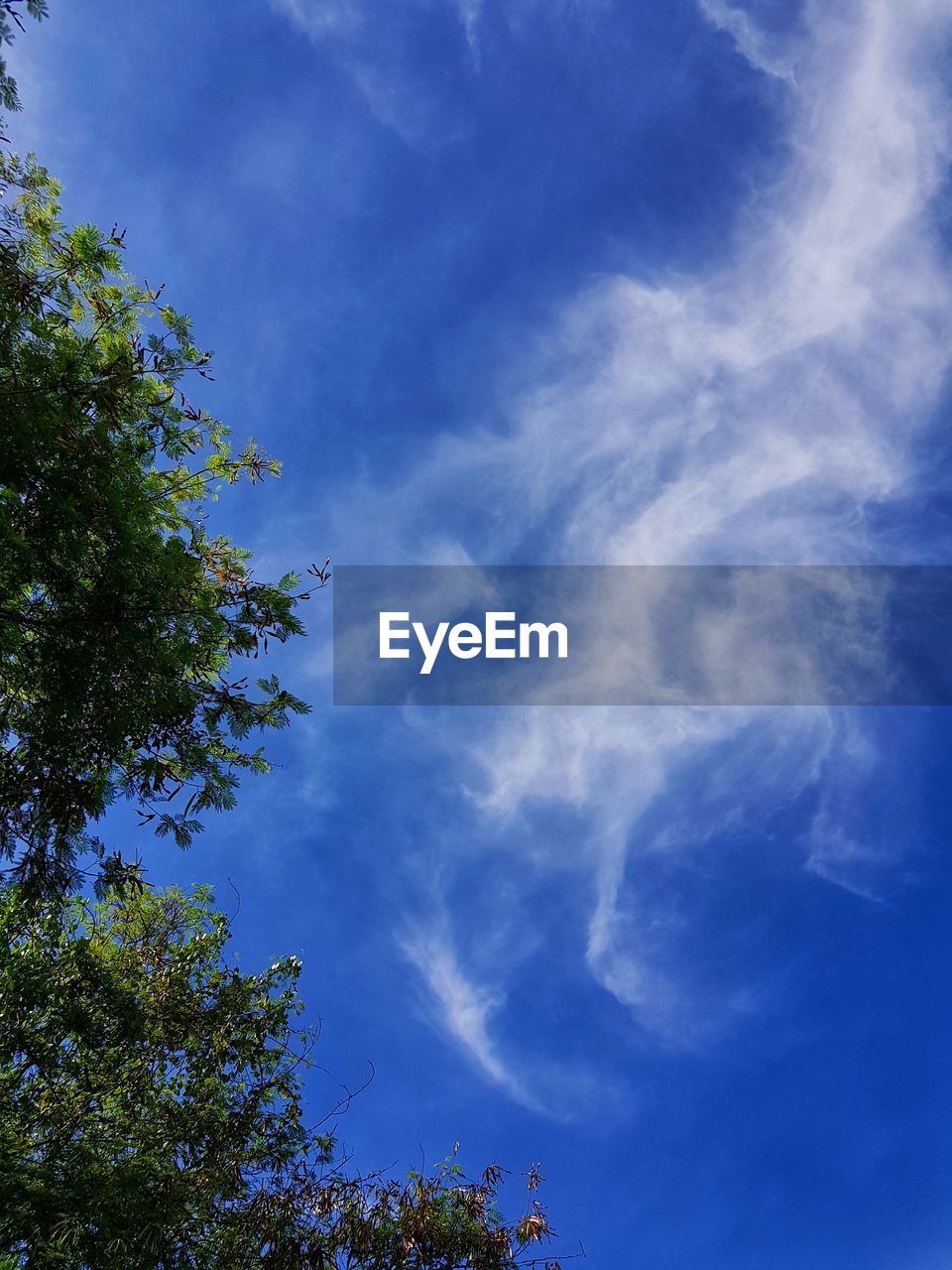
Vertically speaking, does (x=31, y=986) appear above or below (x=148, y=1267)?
above

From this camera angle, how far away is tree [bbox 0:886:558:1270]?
792cm

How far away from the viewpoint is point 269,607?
7.36m

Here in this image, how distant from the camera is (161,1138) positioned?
A: 9.41m

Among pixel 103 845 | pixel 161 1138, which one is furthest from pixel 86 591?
pixel 161 1138

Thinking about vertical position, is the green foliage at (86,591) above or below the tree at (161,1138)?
above

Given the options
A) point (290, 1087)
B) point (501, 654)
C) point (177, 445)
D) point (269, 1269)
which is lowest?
point (269, 1269)

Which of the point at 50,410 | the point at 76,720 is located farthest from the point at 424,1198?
the point at 50,410

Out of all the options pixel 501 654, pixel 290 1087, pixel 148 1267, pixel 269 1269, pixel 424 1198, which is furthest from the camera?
pixel 501 654

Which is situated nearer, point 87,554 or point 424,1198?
point 87,554

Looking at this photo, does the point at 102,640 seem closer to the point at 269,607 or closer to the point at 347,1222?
the point at 269,607

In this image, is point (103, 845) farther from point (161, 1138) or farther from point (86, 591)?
point (161, 1138)

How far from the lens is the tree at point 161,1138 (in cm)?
792

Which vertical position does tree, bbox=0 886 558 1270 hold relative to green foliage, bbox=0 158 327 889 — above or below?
below

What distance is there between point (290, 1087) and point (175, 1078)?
1550mm
